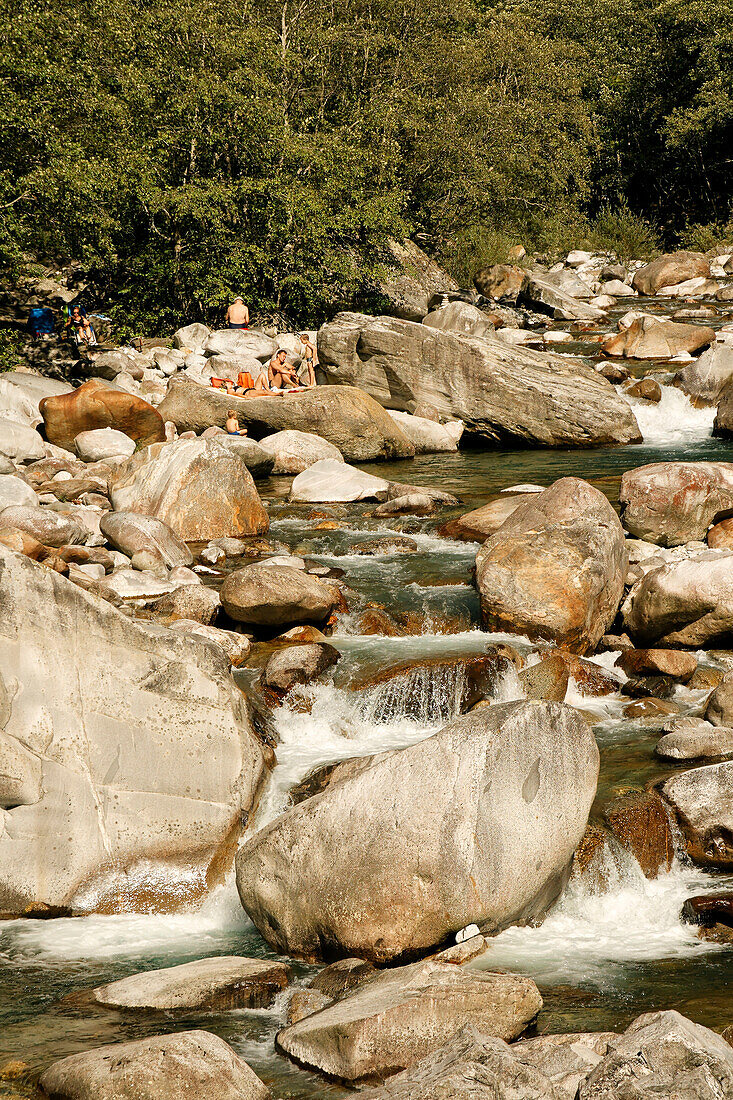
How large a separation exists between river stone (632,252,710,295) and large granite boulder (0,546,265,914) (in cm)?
2837

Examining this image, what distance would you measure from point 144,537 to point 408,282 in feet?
59.4

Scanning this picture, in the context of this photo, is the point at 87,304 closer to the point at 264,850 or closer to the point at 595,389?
the point at 595,389

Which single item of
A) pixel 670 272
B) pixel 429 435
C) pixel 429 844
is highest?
pixel 670 272

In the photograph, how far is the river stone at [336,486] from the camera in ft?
45.8

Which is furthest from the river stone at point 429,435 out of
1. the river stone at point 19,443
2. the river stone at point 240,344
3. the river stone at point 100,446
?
the river stone at point 19,443

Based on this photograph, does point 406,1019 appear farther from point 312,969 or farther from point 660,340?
point 660,340

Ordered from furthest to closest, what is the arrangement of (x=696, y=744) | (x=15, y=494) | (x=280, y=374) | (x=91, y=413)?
1. (x=280, y=374)
2. (x=91, y=413)
3. (x=15, y=494)
4. (x=696, y=744)

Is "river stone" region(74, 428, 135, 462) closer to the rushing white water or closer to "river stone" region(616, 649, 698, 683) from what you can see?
the rushing white water

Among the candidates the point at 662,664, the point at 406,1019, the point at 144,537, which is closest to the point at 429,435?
the point at 144,537

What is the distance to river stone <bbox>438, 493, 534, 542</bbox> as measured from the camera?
11898 mm

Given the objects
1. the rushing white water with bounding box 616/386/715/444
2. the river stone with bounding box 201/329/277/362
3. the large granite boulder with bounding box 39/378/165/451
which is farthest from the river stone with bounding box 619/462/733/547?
the river stone with bounding box 201/329/277/362

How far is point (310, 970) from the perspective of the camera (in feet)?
17.7

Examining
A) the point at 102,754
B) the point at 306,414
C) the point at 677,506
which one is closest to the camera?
the point at 102,754

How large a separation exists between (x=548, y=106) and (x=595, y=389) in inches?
884
